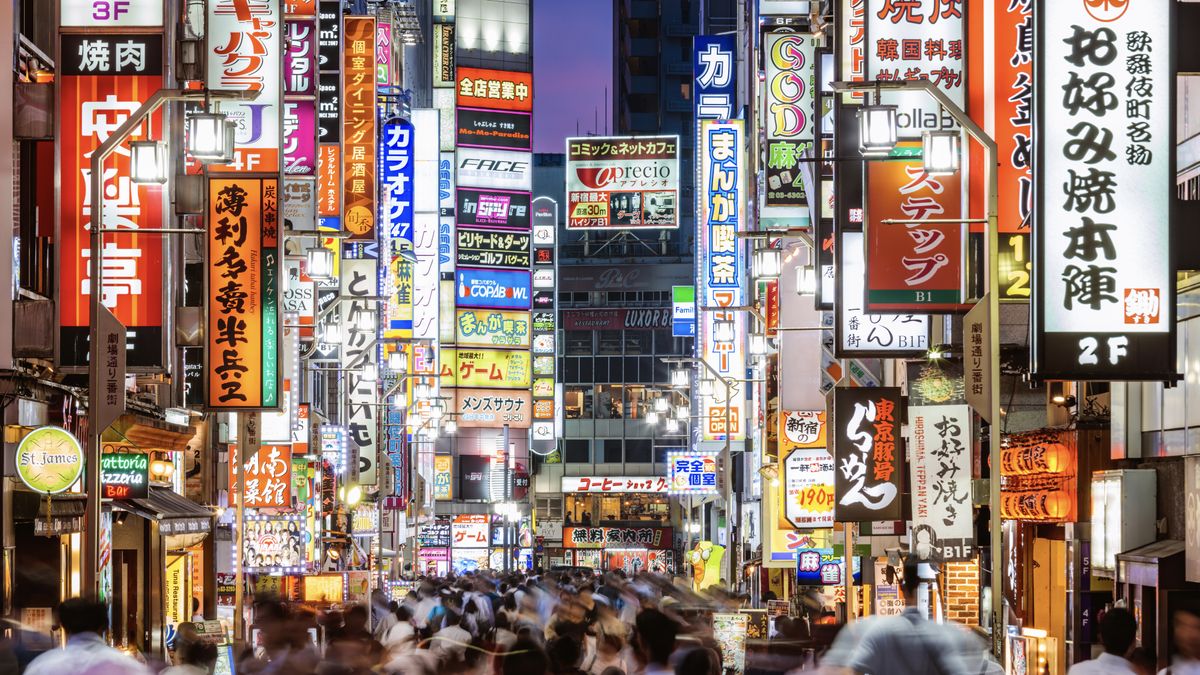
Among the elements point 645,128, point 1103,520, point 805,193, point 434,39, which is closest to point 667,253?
point 645,128

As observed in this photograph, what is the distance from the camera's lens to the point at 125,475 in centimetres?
2381

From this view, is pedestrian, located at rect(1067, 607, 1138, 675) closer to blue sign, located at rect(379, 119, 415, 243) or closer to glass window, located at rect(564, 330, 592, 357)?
blue sign, located at rect(379, 119, 415, 243)

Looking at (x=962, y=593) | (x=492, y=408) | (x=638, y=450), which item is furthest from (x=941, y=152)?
(x=638, y=450)

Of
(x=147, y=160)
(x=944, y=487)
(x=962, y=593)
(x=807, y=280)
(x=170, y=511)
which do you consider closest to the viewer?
(x=147, y=160)

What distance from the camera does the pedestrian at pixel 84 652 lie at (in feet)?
30.9

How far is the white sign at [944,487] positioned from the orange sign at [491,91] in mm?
50386

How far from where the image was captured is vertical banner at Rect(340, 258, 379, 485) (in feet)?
145

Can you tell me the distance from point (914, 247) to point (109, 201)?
32.7 feet

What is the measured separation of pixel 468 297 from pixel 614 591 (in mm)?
42573

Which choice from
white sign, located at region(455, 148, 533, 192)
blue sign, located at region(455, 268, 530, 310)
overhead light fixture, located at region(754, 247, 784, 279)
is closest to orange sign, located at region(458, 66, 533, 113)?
white sign, located at region(455, 148, 533, 192)

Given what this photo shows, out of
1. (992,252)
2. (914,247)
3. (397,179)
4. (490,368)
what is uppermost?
(397,179)

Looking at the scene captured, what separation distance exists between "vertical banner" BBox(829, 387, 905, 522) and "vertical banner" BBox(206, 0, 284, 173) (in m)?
10.2

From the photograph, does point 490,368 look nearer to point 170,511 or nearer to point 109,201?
point 170,511

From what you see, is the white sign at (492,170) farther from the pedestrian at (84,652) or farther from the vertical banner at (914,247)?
the pedestrian at (84,652)
